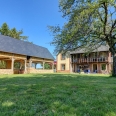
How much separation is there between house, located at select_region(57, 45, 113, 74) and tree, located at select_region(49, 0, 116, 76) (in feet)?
48.3

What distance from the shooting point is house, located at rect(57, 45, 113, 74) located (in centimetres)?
3219

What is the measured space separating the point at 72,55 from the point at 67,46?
23.8 meters

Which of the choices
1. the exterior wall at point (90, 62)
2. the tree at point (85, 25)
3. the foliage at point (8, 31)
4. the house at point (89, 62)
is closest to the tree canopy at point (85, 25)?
the tree at point (85, 25)

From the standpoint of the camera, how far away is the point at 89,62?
34.7 meters

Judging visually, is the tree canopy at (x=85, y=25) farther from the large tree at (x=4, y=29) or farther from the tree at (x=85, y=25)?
the large tree at (x=4, y=29)

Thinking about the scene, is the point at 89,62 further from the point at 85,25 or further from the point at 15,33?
the point at 85,25

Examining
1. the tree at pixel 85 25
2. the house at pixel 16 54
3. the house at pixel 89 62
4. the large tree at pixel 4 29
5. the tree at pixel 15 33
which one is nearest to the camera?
the tree at pixel 85 25

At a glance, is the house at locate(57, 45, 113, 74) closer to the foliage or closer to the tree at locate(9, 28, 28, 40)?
the tree at locate(9, 28, 28, 40)

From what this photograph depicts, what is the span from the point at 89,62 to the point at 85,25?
23.1m

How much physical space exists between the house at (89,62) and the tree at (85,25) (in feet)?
48.3

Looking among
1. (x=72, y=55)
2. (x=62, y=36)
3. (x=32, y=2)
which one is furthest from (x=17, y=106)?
(x=72, y=55)

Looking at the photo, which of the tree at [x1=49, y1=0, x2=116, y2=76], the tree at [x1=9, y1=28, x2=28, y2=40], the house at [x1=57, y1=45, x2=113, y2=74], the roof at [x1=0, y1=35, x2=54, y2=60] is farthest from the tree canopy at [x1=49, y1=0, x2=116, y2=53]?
the tree at [x1=9, y1=28, x2=28, y2=40]

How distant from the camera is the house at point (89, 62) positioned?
32.2 meters

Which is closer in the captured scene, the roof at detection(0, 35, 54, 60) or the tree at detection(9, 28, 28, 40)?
the roof at detection(0, 35, 54, 60)
